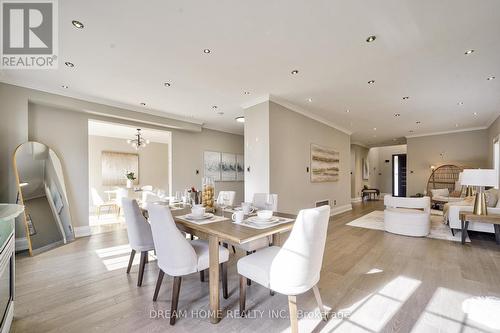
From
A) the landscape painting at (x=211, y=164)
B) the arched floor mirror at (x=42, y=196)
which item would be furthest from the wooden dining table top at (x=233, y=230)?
the landscape painting at (x=211, y=164)

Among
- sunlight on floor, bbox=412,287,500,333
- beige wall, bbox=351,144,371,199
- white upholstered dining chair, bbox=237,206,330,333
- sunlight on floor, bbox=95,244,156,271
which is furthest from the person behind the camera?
beige wall, bbox=351,144,371,199

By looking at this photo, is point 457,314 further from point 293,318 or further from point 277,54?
point 277,54

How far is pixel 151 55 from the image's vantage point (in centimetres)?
263

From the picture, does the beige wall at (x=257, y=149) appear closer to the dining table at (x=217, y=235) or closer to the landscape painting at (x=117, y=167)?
the dining table at (x=217, y=235)

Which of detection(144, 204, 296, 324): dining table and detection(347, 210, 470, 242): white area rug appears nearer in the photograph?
detection(144, 204, 296, 324): dining table

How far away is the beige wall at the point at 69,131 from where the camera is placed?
3.34 m

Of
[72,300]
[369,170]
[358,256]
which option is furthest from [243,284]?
[369,170]

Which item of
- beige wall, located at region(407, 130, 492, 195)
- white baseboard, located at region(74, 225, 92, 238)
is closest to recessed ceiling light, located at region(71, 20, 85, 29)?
white baseboard, located at region(74, 225, 92, 238)

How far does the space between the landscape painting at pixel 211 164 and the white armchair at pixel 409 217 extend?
4593mm

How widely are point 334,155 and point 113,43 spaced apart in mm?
5821

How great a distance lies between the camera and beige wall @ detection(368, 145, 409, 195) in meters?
11.8

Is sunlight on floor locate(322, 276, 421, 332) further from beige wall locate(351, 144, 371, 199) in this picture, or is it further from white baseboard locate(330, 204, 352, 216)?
beige wall locate(351, 144, 371, 199)

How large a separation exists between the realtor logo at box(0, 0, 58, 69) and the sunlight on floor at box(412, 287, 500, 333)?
4200 millimetres

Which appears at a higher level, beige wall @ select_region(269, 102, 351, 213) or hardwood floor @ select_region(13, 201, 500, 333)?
beige wall @ select_region(269, 102, 351, 213)
